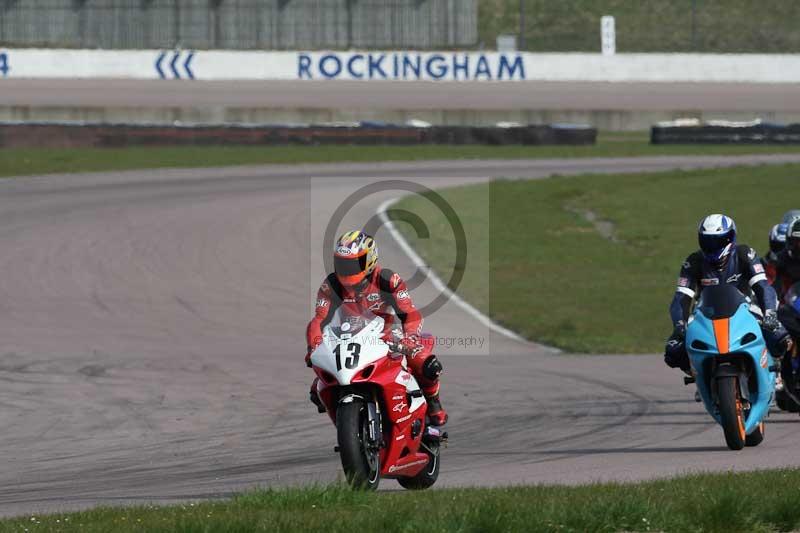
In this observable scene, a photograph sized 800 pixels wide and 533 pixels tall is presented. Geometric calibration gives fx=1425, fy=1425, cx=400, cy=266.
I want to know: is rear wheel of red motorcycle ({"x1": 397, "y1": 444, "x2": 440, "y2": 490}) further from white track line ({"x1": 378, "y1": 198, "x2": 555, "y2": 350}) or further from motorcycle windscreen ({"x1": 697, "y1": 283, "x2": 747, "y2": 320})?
white track line ({"x1": 378, "y1": 198, "x2": 555, "y2": 350})

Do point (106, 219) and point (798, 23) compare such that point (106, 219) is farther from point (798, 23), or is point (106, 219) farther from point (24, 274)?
point (798, 23)

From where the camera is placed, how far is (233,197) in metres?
29.8

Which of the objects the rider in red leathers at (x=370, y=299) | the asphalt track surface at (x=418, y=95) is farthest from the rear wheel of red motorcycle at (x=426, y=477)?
the asphalt track surface at (x=418, y=95)

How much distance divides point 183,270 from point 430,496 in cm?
1426

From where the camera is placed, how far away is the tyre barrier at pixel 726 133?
41625 mm

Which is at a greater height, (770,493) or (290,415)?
(770,493)

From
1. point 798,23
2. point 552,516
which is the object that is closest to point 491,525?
point 552,516

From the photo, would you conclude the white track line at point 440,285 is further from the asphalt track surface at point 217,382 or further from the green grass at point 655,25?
the green grass at point 655,25

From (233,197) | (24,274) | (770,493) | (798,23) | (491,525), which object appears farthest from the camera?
(798,23)

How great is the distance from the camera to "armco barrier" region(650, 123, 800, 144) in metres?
41.6

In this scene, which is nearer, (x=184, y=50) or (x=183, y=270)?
(x=183, y=270)

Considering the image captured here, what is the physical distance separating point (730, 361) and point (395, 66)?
139ft

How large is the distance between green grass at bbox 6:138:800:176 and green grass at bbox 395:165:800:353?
601 centimetres

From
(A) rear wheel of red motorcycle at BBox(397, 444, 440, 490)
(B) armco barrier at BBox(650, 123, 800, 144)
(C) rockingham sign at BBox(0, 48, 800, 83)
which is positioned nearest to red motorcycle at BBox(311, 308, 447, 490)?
(A) rear wheel of red motorcycle at BBox(397, 444, 440, 490)
